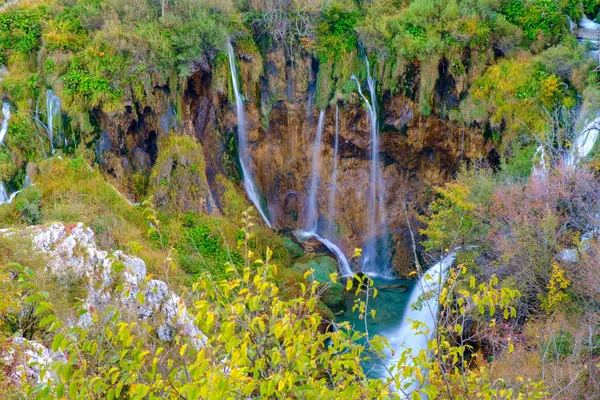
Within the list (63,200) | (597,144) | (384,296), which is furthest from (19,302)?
(597,144)

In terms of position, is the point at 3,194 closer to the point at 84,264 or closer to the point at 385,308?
the point at 84,264

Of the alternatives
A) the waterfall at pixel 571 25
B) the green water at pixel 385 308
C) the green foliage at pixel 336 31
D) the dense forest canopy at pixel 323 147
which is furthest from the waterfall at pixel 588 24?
the green water at pixel 385 308

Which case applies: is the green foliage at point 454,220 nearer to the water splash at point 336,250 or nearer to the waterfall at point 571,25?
the water splash at point 336,250

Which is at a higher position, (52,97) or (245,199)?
(52,97)

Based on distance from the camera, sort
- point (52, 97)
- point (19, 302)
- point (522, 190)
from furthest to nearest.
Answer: point (52, 97), point (522, 190), point (19, 302)

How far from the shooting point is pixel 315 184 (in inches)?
722

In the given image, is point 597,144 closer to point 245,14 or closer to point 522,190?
point 522,190

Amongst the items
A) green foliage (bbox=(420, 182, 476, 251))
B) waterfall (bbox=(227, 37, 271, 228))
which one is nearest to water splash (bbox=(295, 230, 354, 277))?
waterfall (bbox=(227, 37, 271, 228))

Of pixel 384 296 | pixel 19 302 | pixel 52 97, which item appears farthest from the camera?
pixel 384 296

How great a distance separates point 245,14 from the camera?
16844mm

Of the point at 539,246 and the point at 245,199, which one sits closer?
the point at 539,246

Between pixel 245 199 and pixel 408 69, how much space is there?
6.69 metres

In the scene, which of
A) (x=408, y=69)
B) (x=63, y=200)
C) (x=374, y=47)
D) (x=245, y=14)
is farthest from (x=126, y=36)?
(x=408, y=69)

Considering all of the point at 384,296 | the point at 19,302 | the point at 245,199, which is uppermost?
the point at 19,302
